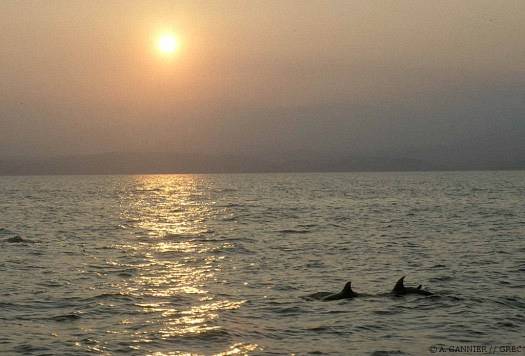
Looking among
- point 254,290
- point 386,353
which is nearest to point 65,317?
point 254,290

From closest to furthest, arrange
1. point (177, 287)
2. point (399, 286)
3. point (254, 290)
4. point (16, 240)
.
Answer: point (399, 286), point (254, 290), point (177, 287), point (16, 240)

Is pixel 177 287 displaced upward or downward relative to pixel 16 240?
downward

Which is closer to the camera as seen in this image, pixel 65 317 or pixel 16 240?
pixel 65 317

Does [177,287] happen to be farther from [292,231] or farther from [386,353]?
[292,231]

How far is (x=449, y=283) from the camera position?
27266mm

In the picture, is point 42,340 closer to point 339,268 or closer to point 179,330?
point 179,330

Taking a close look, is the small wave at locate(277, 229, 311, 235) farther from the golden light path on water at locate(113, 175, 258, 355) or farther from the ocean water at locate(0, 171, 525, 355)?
the golden light path on water at locate(113, 175, 258, 355)

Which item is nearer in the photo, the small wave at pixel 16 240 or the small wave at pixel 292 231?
the small wave at pixel 16 240

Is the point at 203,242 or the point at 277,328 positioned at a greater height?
the point at 203,242

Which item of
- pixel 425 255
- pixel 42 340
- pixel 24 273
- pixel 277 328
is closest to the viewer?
pixel 42 340

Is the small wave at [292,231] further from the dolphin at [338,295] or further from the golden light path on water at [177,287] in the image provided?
the dolphin at [338,295]

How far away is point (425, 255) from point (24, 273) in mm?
19011

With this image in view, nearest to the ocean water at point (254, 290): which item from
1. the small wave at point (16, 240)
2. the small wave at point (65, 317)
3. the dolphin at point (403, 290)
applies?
the small wave at point (65, 317)

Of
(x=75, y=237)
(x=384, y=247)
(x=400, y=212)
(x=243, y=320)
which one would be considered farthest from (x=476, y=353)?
(x=400, y=212)
